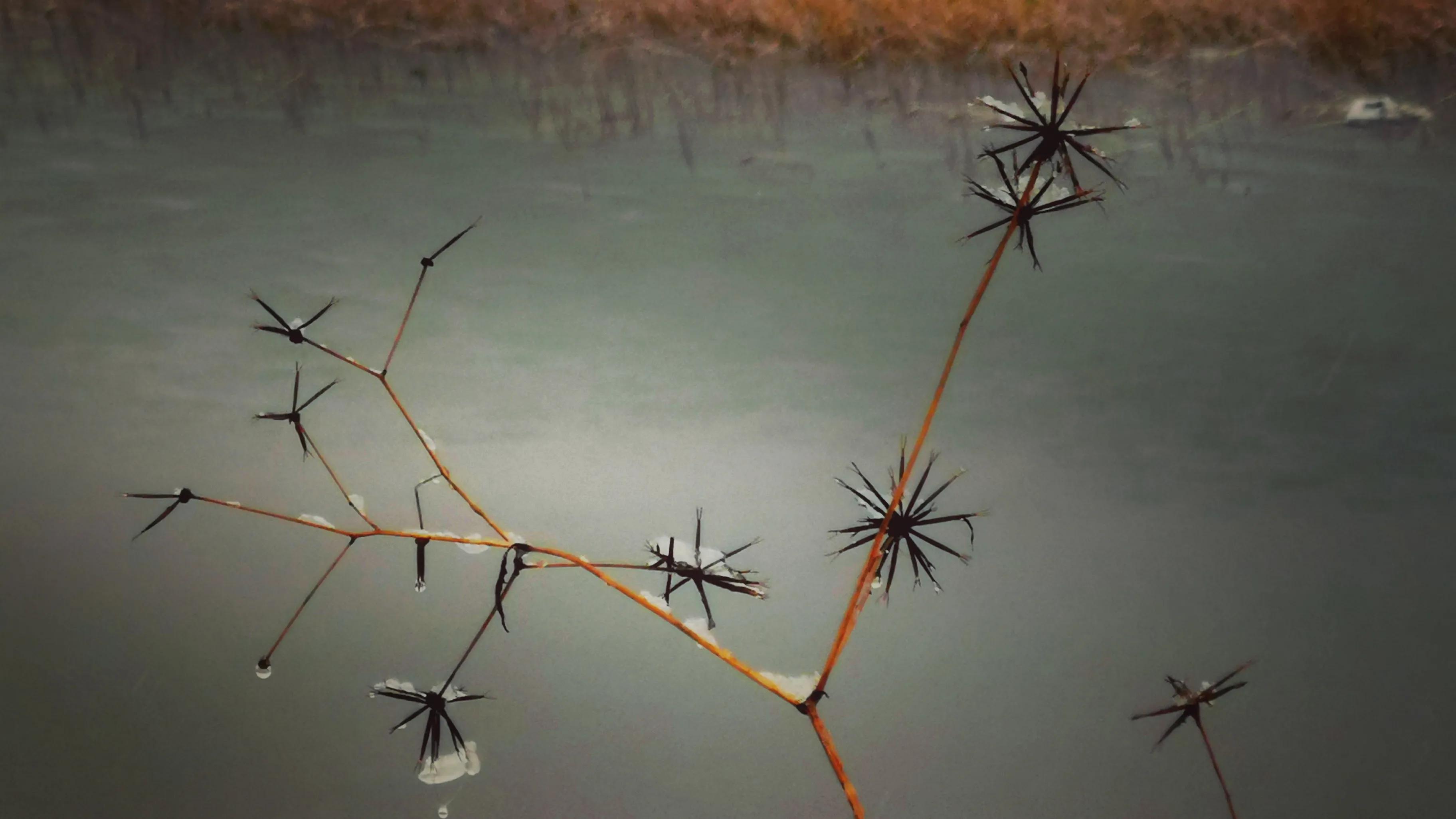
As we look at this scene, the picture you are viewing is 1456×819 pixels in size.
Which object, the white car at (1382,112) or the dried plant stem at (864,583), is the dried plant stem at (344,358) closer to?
the dried plant stem at (864,583)

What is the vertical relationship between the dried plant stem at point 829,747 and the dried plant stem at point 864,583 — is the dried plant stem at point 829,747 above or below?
below

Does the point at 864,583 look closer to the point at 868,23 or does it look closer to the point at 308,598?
the point at 308,598

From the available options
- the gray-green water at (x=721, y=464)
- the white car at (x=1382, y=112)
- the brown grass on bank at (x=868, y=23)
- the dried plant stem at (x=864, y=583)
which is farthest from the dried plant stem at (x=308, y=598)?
the white car at (x=1382, y=112)

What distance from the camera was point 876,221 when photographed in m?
0.90

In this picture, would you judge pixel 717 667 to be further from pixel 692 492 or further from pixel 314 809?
pixel 314 809

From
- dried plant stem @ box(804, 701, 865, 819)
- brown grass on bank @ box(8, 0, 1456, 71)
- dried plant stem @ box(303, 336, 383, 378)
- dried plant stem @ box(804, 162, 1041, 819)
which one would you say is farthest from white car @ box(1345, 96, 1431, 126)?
dried plant stem @ box(303, 336, 383, 378)

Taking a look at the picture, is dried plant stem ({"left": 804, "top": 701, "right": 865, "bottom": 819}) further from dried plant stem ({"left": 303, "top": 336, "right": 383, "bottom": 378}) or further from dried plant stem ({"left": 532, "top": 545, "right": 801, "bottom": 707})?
dried plant stem ({"left": 303, "top": 336, "right": 383, "bottom": 378})

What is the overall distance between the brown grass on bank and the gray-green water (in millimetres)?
80

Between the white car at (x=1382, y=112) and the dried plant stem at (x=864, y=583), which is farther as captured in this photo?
the white car at (x=1382, y=112)

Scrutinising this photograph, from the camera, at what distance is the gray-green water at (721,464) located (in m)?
0.88

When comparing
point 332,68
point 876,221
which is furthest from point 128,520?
point 876,221

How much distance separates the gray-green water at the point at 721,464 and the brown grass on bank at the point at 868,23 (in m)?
0.08

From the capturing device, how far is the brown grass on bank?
0.85 m

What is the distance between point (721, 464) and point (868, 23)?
0.40 meters
